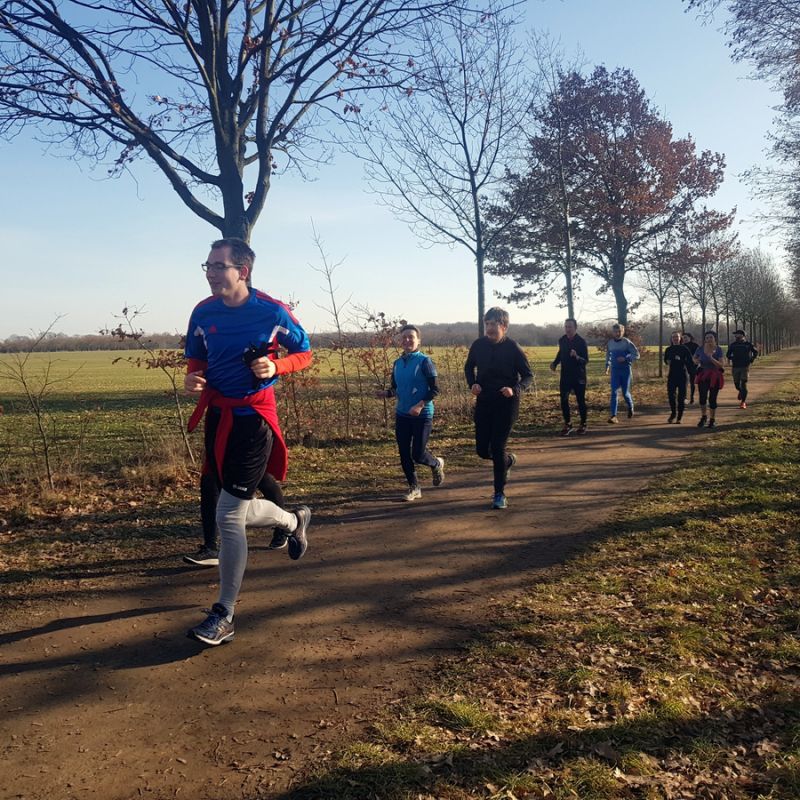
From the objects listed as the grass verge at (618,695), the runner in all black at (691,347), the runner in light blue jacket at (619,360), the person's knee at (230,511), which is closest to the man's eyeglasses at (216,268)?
the person's knee at (230,511)

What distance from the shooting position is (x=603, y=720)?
312cm

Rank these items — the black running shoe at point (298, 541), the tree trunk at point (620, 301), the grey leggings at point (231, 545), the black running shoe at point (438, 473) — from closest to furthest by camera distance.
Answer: the grey leggings at point (231, 545), the black running shoe at point (298, 541), the black running shoe at point (438, 473), the tree trunk at point (620, 301)

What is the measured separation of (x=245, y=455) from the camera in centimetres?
394

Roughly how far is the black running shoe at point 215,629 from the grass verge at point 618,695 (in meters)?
1.19

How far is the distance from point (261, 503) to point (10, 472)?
6.44 m

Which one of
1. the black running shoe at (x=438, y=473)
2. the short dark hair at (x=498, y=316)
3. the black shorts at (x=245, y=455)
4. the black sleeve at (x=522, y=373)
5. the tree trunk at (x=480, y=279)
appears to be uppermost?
the tree trunk at (x=480, y=279)

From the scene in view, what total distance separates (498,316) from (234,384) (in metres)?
→ 3.79

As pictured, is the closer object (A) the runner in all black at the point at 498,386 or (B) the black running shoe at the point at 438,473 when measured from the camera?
(A) the runner in all black at the point at 498,386

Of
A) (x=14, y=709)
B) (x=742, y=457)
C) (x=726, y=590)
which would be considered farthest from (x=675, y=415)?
(x=14, y=709)

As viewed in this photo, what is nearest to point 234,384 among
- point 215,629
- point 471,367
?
point 215,629

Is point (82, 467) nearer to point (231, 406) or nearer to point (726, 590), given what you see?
point (231, 406)

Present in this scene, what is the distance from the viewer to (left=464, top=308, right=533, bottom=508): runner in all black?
6949mm

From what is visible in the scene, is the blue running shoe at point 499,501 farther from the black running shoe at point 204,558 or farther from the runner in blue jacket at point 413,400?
the black running shoe at point 204,558

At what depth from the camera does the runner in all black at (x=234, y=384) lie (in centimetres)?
390
